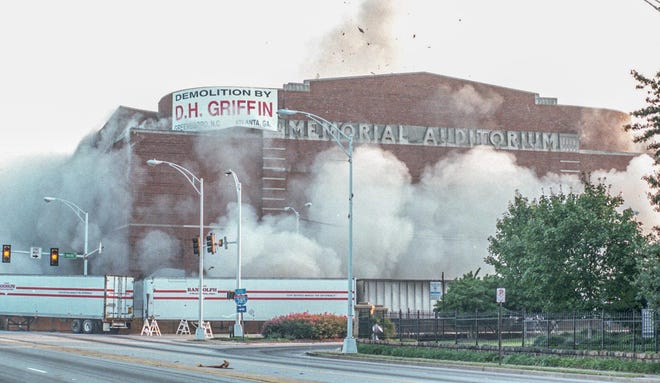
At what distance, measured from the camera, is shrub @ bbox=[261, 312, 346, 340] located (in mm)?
63156

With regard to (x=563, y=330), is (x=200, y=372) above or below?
below

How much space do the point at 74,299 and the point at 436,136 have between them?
128ft

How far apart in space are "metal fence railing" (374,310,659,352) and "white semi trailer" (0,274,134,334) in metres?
23.0

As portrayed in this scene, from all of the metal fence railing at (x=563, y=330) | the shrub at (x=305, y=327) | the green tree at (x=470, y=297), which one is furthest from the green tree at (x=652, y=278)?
the shrub at (x=305, y=327)

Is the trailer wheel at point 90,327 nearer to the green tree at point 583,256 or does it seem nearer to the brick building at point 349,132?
the brick building at point 349,132

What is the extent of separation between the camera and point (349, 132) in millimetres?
91000

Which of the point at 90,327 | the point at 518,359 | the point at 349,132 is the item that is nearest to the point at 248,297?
the point at 90,327

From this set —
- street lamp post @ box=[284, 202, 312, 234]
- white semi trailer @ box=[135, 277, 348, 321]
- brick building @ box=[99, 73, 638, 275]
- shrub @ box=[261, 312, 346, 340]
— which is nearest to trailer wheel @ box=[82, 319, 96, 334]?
white semi trailer @ box=[135, 277, 348, 321]

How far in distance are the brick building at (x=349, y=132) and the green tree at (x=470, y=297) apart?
2961 centimetres

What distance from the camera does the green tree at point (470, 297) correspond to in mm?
59312

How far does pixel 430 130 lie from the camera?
307 feet

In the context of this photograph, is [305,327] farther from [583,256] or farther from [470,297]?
[583,256]

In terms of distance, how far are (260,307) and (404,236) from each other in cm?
2469

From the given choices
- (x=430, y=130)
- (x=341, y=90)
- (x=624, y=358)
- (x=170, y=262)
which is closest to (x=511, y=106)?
(x=430, y=130)
